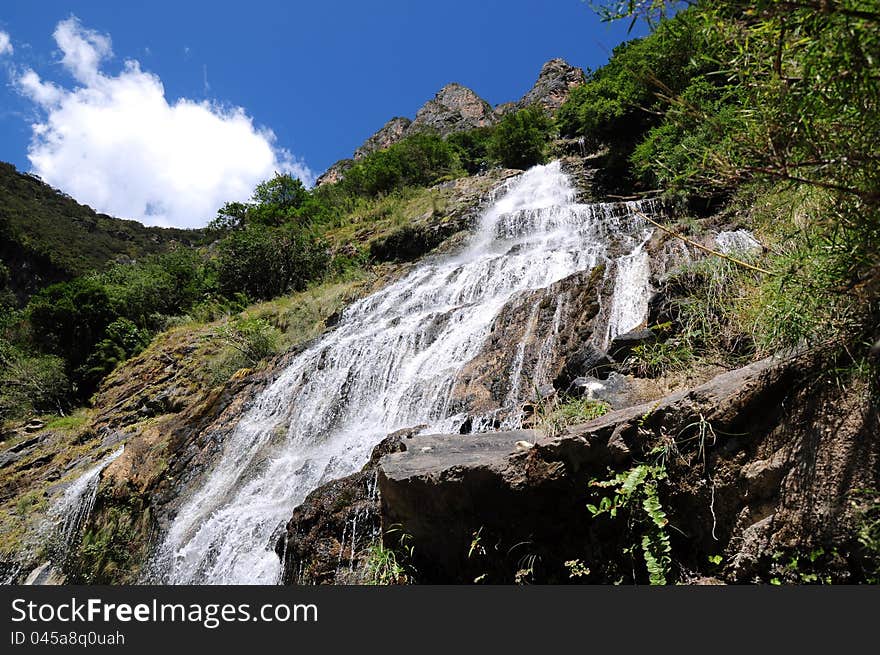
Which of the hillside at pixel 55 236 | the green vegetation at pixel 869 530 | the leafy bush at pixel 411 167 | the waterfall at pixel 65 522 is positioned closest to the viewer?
the green vegetation at pixel 869 530

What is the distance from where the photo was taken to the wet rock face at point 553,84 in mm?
50944

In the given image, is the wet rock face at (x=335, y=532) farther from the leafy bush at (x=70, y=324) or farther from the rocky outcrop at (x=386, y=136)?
the rocky outcrop at (x=386, y=136)

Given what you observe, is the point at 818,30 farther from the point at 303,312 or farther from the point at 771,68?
the point at 303,312

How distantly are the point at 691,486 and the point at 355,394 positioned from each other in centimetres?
741

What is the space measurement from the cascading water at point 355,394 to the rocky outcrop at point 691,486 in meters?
2.79

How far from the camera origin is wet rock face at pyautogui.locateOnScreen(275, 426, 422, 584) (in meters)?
4.38

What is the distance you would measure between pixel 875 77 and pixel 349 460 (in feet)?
22.0

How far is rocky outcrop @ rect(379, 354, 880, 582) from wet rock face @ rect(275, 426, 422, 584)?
1.10 metres

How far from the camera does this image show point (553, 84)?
52938 mm

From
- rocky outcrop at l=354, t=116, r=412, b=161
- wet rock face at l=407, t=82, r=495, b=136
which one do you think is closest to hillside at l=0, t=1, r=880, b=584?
wet rock face at l=407, t=82, r=495, b=136

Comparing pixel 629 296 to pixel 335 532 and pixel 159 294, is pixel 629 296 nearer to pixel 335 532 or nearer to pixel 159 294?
pixel 335 532

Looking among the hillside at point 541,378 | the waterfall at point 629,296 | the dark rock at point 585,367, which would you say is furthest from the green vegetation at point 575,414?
the waterfall at point 629,296

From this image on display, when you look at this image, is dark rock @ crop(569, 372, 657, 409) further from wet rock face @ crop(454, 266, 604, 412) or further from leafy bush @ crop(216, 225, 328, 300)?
leafy bush @ crop(216, 225, 328, 300)

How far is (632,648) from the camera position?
1.77m
